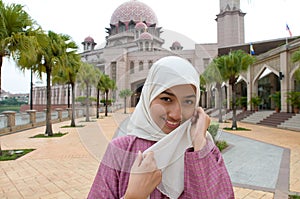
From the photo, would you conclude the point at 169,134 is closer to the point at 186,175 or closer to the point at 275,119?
the point at 186,175

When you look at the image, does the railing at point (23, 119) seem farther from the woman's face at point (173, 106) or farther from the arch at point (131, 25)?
the woman's face at point (173, 106)

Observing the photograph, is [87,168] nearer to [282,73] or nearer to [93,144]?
[93,144]

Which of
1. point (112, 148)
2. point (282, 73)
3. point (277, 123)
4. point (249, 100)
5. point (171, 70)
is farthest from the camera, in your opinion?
point (249, 100)

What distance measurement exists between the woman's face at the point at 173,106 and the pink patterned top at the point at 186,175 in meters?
0.10

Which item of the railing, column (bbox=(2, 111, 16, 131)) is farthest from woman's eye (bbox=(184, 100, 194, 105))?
column (bbox=(2, 111, 16, 131))

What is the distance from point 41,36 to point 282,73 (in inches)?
607

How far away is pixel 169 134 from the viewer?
0.72 meters

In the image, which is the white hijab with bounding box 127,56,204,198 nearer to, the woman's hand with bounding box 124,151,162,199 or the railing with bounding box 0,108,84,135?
the woman's hand with bounding box 124,151,162,199

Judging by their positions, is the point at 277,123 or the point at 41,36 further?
the point at 277,123

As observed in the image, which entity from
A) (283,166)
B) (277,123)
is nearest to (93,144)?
(283,166)

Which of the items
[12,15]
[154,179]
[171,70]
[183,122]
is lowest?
[154,179]

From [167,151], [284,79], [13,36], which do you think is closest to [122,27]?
[167,151]

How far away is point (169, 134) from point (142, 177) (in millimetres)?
170

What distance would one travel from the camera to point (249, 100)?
19.6 m
